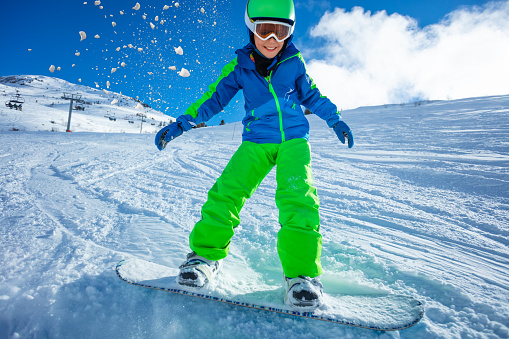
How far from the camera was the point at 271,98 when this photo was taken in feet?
5.30

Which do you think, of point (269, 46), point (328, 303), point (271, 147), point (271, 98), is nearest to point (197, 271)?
point (328, 303)

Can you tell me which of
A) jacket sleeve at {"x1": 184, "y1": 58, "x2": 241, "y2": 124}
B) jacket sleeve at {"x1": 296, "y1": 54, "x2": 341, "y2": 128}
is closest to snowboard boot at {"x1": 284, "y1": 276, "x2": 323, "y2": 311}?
jacket sleeve at {"x1": 296, "y1": 54, "x2": 341, "y2": 128}

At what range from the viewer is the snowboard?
102 cm

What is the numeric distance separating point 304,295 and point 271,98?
1.19 metres

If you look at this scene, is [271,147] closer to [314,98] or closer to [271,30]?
[314,98]

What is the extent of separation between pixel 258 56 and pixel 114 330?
171cm

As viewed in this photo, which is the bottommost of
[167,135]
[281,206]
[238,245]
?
[238,245]

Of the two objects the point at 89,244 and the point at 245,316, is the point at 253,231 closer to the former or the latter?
the point at 245,316

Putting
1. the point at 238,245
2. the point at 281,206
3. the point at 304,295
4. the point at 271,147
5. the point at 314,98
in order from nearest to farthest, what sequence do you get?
1. the point at 304,295
2. the point at 281,206
3. the point at 271,147
4. the point at 314,98
5. the point at 238,245

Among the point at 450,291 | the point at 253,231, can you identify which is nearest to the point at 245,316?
the point at 253,231

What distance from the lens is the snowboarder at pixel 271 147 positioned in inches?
45.9

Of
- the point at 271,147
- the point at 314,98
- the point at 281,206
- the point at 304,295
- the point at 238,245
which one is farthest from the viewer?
the point at 238,245

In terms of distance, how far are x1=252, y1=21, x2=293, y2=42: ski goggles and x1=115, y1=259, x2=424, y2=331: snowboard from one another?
5.17 ft

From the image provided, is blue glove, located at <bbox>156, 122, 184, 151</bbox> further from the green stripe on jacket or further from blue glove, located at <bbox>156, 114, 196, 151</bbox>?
the green stripe on jacket
